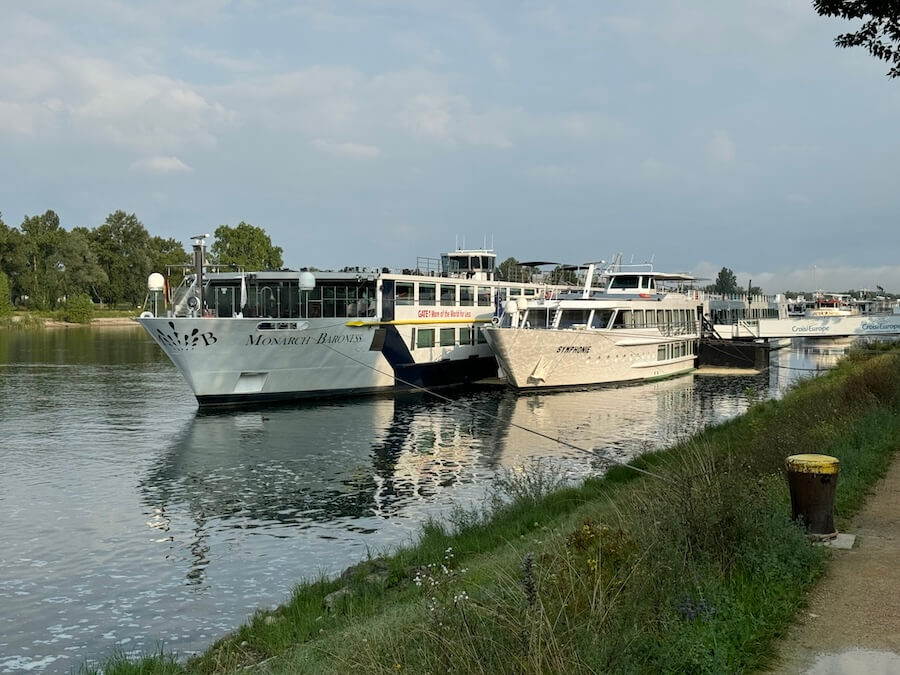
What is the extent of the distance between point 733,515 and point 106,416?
29.1m

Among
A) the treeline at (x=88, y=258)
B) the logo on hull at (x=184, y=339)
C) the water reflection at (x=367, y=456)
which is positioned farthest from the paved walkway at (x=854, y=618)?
the treeline at (x=88, y=258)

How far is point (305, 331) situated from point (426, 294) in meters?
8.24

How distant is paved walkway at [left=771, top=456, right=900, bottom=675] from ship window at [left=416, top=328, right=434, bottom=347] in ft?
107

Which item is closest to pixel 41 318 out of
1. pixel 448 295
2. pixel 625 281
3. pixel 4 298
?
pixel 4 298

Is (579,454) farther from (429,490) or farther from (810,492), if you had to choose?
(810,492)

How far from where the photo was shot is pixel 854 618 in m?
7.26

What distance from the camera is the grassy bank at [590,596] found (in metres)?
6.00

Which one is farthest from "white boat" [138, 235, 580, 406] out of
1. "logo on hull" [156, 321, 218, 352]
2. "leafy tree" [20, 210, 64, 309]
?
"leafy tree" [20, 210, 64, 309]

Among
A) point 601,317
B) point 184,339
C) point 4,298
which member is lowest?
point 184,339

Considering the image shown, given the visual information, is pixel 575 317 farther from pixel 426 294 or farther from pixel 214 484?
pixel 214 484

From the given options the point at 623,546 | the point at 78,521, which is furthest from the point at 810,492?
the point at 78,521

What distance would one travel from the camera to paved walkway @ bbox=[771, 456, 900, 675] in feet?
20.9

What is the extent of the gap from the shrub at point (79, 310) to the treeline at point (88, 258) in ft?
16.1

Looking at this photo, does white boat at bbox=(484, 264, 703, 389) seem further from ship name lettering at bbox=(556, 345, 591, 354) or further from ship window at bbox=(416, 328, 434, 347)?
ship window at bbox=(416, 328, 434, 347)
